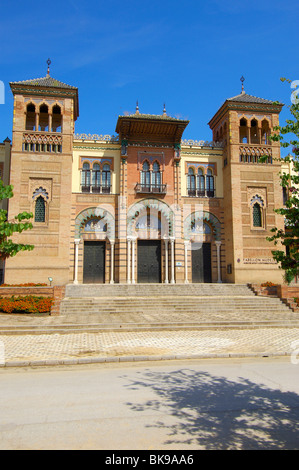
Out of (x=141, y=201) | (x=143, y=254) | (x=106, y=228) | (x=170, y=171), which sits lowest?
(x=143, y=254)

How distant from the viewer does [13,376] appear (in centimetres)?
729

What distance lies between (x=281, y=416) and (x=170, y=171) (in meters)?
21.6

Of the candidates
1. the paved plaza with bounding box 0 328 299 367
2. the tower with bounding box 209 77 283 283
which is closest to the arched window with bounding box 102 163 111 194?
the tower with bounding box 209 77 283 283

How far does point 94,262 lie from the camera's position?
2416 cm

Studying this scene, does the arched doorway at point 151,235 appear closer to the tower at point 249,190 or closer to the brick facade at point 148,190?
the brick facade at point 148,190

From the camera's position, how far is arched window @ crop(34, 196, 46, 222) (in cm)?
2254

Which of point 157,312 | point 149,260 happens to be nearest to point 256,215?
point 149,260

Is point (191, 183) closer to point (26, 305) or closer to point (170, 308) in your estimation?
point (170, 308)

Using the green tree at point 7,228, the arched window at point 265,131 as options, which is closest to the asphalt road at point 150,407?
the green tree at point 7,228

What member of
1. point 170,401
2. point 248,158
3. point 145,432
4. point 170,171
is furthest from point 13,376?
point 248,158

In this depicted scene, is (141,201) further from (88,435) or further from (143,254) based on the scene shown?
(88,435)

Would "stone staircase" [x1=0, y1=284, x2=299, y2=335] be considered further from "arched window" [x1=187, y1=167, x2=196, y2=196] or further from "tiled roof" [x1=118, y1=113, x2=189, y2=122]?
"tiled roof" [x1=118, y1=113, x2=189, y2=122]

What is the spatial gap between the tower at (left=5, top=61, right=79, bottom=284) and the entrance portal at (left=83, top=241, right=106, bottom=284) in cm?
230

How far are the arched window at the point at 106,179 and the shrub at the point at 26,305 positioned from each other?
35.2 ft
